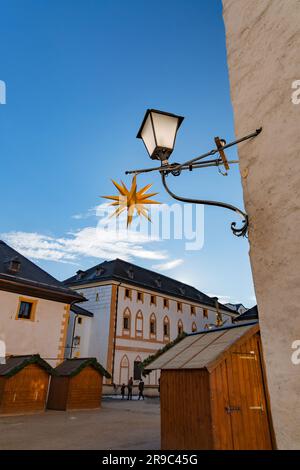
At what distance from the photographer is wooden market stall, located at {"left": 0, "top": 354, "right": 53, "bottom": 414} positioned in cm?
1307

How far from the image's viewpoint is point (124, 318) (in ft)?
98.6

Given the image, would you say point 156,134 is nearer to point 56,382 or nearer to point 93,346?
point 56,382

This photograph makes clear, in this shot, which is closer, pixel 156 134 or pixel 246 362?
pixel 156 134

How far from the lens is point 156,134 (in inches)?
135

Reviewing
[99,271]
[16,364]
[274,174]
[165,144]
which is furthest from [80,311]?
[274,174]

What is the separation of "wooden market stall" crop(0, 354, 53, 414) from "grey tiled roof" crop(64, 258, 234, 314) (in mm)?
15919

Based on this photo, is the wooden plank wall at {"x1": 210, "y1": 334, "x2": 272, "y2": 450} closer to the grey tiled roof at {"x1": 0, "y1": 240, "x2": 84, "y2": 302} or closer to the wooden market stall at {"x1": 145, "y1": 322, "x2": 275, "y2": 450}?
the wooden market stall at {"x1": 145, "y1": 322, "x2": 275, "y2": 450}

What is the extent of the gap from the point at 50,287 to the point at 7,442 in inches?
458

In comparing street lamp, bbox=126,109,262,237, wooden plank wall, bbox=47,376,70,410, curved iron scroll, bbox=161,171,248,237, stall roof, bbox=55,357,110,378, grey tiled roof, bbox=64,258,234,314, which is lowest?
wooden plank wall, bbox=47,376,70,410

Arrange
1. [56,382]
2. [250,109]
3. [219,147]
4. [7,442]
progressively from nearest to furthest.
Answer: [250,109]
[219,147]
[7,442]
[56,382]

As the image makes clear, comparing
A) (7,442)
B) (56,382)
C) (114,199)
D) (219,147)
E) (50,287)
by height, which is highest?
(50,287)

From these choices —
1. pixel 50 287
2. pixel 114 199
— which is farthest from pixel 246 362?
pixel 50 287

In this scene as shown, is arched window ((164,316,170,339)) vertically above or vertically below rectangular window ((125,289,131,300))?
below

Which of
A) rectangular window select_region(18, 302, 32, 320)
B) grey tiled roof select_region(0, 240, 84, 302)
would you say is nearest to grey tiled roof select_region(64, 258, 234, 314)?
grey tiled roof select_region(0, 240, 84, 302)
